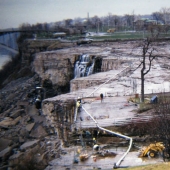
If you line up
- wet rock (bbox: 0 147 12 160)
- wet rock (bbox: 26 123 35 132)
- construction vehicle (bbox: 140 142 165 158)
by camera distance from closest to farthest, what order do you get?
construction vehicle (bbox: 140 142 165 158), wet rock (bbox: 0 147 12 160), wet rock (bbox: 26 123 35 132)

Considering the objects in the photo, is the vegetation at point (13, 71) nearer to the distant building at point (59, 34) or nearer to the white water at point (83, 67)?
the white water at point (83, 67)

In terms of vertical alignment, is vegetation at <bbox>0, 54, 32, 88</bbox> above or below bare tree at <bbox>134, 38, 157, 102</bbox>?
below

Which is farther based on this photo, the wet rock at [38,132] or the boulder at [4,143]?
the wet rock at [38,132]

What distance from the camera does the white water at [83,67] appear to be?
6.81m

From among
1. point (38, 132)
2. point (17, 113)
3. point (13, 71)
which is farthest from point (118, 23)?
point (38, 132)

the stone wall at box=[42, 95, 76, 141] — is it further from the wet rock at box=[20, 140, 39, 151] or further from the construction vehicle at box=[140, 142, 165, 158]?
the construction vehicle at box=[140, 142, 165, 158]

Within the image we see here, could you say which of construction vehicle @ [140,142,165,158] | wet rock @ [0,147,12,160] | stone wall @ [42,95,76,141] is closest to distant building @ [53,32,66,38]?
stone wall @ [42,95,76,141]

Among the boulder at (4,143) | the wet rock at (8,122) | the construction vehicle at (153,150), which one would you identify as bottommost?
the wet rock at (8,122)

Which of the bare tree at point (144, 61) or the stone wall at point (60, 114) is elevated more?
the bare tree at point (144, 61)

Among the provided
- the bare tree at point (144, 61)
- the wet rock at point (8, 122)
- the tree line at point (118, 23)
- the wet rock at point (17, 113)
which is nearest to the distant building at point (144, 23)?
the tree line at point (118, 23)

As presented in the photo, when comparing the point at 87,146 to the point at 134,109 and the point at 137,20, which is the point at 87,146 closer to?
the point at 134,109

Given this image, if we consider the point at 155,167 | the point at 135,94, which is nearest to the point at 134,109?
the point at 135,94

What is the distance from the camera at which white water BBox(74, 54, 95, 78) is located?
22.3 ft

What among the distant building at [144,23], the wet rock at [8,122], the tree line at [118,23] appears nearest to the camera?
the wet rock at [8,122]
